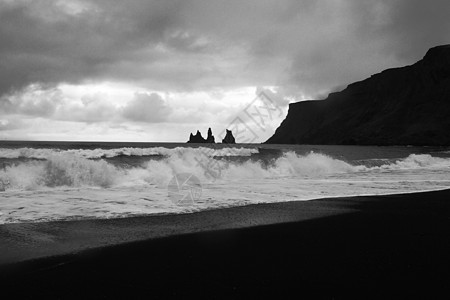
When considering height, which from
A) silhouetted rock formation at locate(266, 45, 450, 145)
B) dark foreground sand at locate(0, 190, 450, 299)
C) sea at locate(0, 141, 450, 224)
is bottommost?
dark foreground sand at locate(0, 190, 450, 299)

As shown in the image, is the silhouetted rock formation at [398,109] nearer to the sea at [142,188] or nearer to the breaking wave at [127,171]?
the breaking wave at [127,171]

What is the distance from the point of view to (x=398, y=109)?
459 feet

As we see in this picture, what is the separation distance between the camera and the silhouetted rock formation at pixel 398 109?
410 feet

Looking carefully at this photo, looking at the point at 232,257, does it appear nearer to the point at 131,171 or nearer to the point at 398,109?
the point at 131,171

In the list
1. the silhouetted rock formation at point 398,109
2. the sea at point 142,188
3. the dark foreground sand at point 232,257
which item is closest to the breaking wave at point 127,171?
the sea at point 142,188

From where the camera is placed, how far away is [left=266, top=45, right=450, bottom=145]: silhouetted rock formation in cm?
12488

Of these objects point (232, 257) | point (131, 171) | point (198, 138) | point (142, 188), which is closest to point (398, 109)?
point (198, 138)

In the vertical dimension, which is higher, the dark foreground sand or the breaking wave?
the breaking wave

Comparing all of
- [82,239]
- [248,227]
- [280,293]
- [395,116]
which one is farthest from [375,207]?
[395,116]

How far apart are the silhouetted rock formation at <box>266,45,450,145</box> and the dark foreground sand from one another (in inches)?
5107

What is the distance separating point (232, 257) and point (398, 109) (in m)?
152

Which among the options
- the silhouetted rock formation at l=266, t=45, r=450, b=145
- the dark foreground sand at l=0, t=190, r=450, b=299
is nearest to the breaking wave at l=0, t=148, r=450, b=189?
the dark foreground sand at l=0, t=190, r=450, b=299

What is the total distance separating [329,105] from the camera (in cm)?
18888

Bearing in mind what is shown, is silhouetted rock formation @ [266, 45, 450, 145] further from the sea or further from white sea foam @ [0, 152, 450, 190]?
the sea
